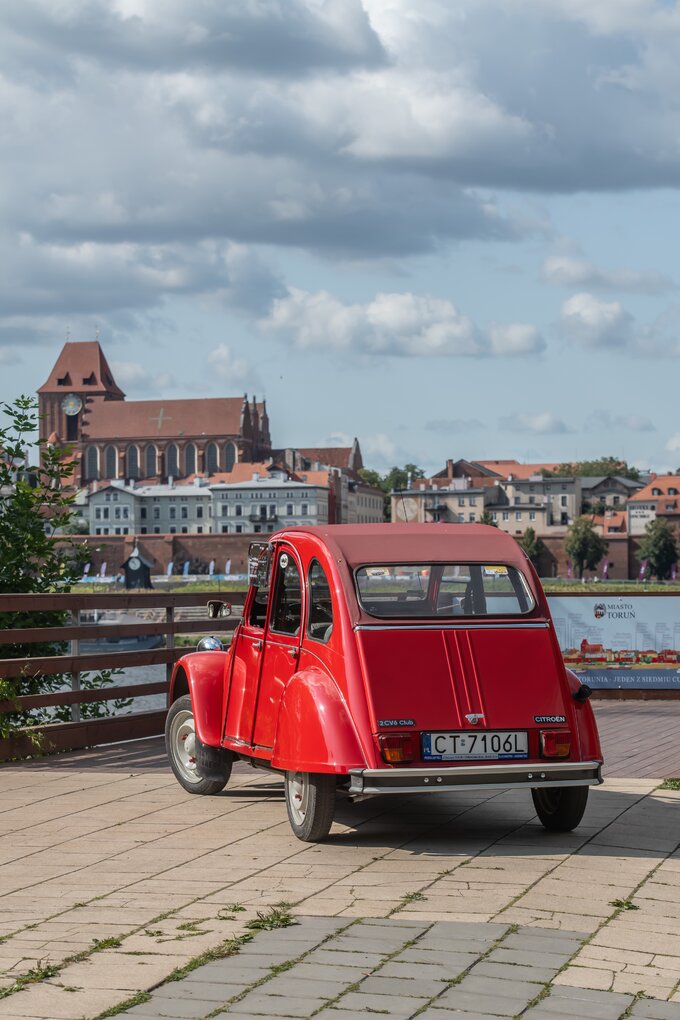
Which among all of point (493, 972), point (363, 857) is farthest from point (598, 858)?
point (493, 972)

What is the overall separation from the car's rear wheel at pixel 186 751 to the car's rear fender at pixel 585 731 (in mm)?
2477

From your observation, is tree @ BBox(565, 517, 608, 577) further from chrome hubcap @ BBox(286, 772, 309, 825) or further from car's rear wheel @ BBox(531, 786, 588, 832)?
chrome hubcap @ BBox(286, 772, 309, 825)

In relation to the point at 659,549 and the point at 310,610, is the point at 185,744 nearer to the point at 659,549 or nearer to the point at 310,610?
the point at 310,610

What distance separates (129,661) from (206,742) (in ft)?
11.5

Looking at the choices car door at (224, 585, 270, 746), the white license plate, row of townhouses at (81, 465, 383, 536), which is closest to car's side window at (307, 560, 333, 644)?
car door at (224, 585, 270, 746)

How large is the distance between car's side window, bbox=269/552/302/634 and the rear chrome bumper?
124 cm

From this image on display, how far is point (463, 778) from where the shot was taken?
23.9 feet

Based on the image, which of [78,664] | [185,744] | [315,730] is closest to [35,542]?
[78,664]

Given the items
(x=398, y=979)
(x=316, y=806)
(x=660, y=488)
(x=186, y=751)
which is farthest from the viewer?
(x=660, y=488)

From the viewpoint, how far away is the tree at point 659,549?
168m

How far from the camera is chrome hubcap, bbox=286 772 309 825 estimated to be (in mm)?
7562

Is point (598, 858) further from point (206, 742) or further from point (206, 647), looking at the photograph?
point (206, 647)

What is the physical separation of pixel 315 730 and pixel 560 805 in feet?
4.62

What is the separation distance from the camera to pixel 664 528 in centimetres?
16962
